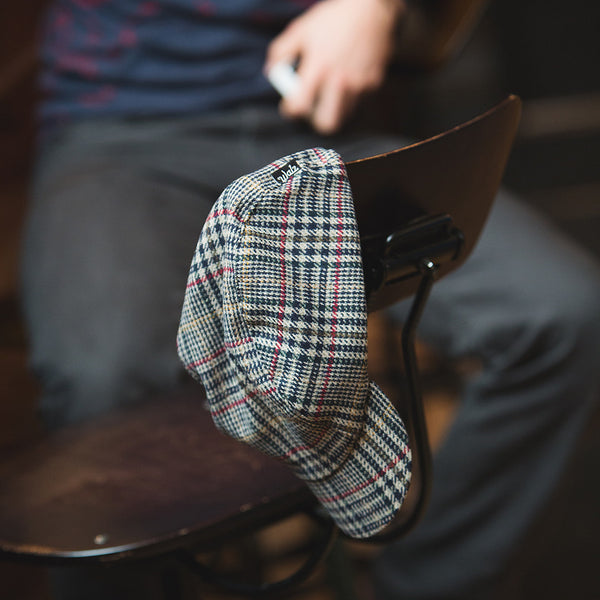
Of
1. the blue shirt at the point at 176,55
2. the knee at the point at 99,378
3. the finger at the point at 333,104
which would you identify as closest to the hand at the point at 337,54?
the finger at the point at 333,104

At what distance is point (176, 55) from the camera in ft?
2.72

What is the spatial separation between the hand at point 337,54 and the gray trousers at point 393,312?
0.13 feet

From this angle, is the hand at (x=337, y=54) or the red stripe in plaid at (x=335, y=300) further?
the hand at (x=337, y=54)

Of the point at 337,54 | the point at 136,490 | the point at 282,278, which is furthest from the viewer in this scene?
the point at 337,54

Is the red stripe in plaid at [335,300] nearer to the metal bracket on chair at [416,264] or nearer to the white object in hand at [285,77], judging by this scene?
the metal bracket on chair at [416,264]

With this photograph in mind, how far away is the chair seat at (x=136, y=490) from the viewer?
1.50 feet

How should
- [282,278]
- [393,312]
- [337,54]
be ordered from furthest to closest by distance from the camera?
1. [393,312]
2. [337,54]
3. [282,278]

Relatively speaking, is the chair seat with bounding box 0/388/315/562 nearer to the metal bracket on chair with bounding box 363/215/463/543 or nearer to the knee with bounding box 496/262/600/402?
the metal bracket on chair with bounding box 363/215/463/543

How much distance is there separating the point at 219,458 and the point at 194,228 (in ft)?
0.68

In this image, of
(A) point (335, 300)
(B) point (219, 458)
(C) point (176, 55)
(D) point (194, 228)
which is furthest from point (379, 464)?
(C) point (176, 55)

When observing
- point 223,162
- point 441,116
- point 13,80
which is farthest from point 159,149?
point 441,116

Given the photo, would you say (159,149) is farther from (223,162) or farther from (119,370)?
(119,370)

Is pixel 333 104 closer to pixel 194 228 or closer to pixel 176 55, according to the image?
pixel 194 228

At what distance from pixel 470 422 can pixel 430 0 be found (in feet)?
1.68
